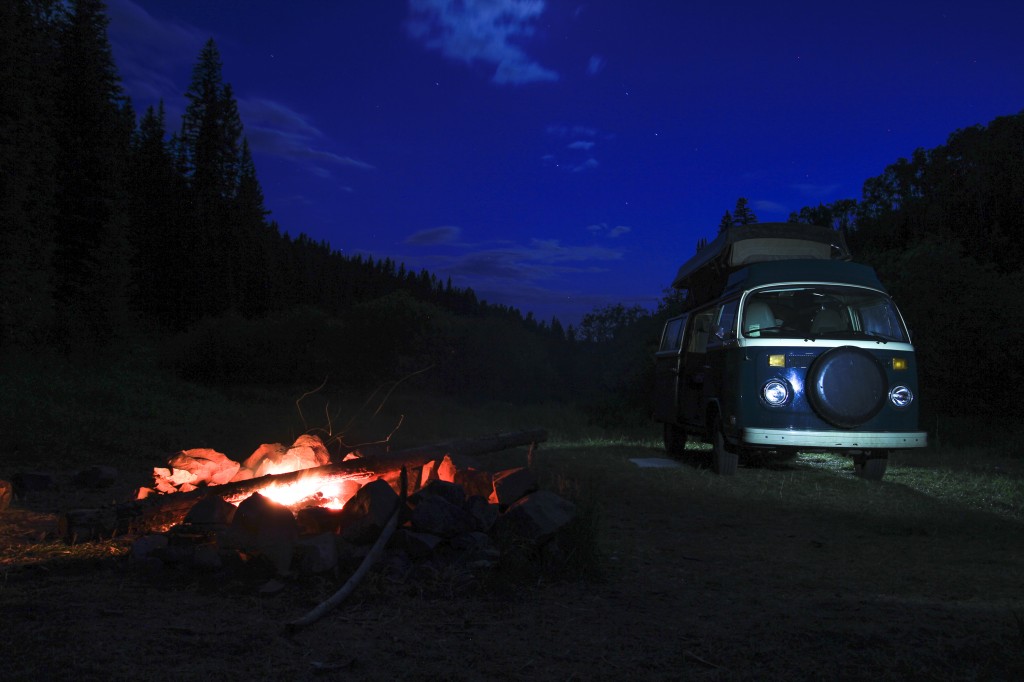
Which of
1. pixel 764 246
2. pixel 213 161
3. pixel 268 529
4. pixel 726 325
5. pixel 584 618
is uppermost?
pixel 213 161

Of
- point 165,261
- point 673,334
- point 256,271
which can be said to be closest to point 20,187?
point 673,334

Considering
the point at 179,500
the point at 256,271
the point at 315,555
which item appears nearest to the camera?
the point at 315,555

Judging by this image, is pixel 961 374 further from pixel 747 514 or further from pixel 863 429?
pixel 747 514

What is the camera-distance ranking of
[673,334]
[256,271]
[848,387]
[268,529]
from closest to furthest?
[268,529], [848,387], [673,334], [256,271]

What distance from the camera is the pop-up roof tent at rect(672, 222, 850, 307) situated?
33.7ft

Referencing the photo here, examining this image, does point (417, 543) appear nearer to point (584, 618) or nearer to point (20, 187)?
point (584, 618)

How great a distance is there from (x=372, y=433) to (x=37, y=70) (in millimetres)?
15353

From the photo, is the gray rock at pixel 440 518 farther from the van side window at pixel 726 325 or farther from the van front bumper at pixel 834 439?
the van side window at pixel 726 325

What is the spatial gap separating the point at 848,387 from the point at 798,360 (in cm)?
57

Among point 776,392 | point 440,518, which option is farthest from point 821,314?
point 440,518

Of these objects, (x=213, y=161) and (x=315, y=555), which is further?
(x=213, y=161)

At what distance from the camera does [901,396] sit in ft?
26.6

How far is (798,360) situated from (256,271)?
4249cm

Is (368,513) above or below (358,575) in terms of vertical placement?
above
